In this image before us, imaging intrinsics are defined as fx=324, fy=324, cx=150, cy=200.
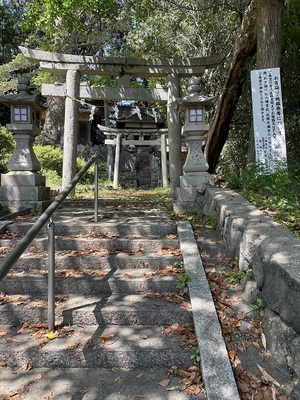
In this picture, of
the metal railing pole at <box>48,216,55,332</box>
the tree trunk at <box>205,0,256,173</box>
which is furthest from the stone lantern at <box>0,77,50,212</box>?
the tree trunk at <box>205,0,256,173</box>

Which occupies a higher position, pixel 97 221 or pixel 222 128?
pixel 222 128

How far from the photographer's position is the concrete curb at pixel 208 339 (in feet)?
6.14

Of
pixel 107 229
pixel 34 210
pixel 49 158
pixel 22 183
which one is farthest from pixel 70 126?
pixel 49 158

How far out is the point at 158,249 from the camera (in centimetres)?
371

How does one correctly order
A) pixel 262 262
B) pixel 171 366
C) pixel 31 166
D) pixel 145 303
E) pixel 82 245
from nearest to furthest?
1. pixel 171 366
2. pixel 262 262
3. pixel 145 303
4. pixel 82 245
5. pixel 31 166

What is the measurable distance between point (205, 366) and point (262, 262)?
2.85 feet

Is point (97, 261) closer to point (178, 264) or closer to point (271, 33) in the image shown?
point (178, 264)

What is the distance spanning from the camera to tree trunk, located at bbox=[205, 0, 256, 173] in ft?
25.0

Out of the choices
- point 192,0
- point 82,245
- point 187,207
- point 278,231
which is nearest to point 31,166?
point 82,245

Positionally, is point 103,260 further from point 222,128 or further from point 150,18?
point 150,18

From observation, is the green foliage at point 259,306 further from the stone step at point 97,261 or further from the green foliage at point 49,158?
the green foliage at point 49,158

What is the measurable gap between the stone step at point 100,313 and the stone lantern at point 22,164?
281 cm

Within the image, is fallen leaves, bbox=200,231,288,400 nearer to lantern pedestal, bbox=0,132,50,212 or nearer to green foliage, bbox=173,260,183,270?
green foliage, bbox=173,260,183,270

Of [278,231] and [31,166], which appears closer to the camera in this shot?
[278,231]
